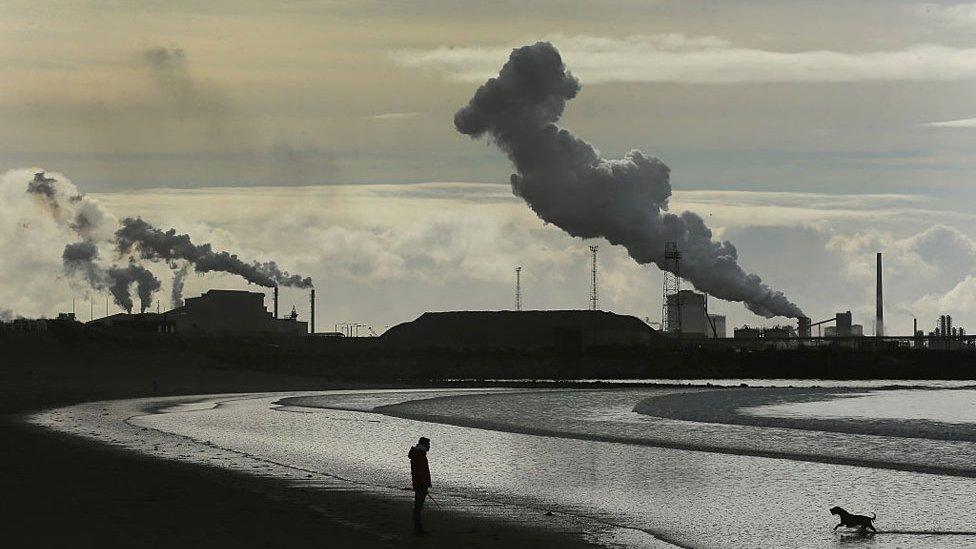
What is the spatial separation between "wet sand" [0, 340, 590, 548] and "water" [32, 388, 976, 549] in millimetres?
2949

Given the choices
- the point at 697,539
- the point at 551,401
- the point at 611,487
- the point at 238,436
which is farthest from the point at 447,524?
the point at 551,401

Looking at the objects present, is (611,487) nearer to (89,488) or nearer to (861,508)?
(861,508)

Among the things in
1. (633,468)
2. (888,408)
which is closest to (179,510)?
(633,468)

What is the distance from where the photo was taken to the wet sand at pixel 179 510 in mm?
27078

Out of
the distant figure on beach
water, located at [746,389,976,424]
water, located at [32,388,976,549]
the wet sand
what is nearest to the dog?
water, located at [32,388,976,549]

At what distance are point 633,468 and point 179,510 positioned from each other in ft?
59.0

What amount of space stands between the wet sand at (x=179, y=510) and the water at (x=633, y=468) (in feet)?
9.67

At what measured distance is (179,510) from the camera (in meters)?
31.2

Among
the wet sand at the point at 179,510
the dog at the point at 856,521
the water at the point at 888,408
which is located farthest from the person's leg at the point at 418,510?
the water at the point at 888,408

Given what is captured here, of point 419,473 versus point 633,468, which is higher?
point 419,473

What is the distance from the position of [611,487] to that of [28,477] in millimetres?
16536

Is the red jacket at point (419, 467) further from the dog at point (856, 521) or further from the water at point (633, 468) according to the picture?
the dog at point (856, 521)

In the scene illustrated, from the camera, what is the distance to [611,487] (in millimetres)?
38781

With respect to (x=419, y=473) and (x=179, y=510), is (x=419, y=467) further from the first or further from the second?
(x=179, y=510)
